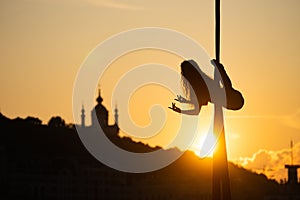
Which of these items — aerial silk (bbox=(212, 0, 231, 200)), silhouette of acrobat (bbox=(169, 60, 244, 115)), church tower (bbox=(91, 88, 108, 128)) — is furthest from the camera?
church tower (bbox=(91, 88, 108, 128))

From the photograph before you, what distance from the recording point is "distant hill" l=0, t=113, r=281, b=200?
134000 mm

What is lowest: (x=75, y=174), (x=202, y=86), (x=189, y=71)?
(x=202, y=86)

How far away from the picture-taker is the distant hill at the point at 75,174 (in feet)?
440

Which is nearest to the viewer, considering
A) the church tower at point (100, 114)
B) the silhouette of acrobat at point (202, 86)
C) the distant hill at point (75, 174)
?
the silhouette of acrobat at point (202, 86)

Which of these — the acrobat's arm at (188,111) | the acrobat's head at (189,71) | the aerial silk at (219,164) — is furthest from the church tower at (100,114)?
the aerial silk at (219,164)

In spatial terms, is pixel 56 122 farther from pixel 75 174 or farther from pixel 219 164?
pixel 219 164

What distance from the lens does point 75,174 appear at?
5477 inches

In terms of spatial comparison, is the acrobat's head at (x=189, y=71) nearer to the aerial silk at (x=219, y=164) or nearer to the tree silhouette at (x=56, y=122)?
the aerial silk at (x=219, y=164)

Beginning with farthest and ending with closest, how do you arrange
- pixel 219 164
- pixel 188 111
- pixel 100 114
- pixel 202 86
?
pixel 100 114 → pixel 188 111 → pixel 202 86 → pixel 219 164

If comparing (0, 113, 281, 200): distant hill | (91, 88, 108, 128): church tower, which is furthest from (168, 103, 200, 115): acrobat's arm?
(91, 88, 108, 128): church tower

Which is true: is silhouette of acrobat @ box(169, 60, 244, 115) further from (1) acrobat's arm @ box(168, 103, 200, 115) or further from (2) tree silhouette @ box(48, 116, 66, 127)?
(2) tree silhouette @ box(48, 116, 66, 127)

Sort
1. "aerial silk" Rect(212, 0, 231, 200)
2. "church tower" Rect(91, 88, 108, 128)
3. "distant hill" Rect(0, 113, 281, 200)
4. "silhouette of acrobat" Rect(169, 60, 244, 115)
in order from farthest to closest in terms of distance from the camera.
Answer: "church tower" Rect(91, 88, 108, 128), "distant hill" Rect(0, 113, 281, 200), "silhouette of acrobat" Rect(169, 60, 244, 115), "aerial silk" Rect(212, 0, 231, 200)

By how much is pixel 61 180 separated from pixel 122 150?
12.3m

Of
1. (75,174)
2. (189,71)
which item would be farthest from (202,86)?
(75,174)
